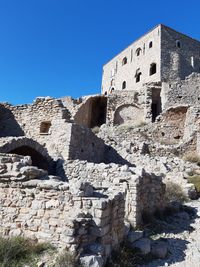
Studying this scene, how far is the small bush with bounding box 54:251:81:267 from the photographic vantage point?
4.13m

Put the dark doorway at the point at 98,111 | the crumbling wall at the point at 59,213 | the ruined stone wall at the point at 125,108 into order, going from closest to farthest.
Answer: the crumbling wall at the point at 59,213, the ruined stone wall at the point at 125,108, the dark doorway at the point at 98,111

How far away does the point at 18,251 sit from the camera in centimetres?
450

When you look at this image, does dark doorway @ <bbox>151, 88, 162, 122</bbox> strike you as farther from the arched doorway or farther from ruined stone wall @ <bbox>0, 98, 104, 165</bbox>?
the arched doorway

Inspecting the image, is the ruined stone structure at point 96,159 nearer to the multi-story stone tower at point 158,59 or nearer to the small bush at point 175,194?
the multi-story stone tower at point 158,59

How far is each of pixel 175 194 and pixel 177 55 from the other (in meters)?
25.0

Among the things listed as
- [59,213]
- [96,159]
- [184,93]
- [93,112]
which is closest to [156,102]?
[184,93]

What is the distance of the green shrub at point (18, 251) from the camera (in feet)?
13.9

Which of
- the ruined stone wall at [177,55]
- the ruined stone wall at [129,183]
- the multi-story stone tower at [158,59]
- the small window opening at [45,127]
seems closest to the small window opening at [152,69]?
the multi-story stone tower at [158,59]

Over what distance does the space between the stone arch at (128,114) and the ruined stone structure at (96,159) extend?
9cm

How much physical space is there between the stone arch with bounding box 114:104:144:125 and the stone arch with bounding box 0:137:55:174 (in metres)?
14.1

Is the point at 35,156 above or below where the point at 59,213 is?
above

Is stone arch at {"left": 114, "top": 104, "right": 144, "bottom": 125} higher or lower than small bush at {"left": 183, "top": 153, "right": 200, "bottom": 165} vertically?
higher

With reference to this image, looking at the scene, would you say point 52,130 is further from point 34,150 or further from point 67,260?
point 67,260

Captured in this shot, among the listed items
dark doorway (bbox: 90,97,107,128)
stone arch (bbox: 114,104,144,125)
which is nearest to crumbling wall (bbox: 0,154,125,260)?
stone arch (bbox: 114,104,144,125)
